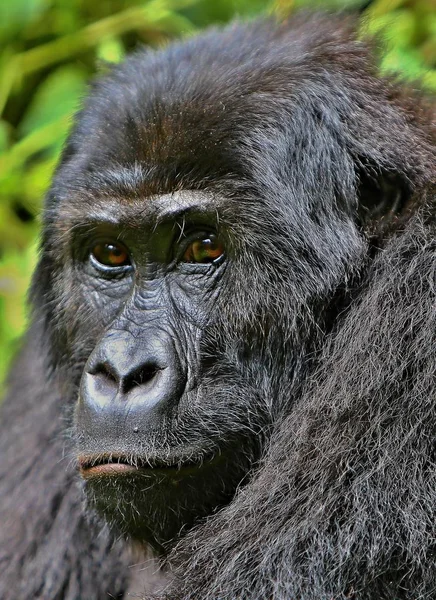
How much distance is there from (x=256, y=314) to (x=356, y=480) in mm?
648

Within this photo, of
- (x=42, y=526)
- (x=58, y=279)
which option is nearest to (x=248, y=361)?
(x=58, y=279)

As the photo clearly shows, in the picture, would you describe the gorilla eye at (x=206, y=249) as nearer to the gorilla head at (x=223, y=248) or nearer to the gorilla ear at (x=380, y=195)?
the gorilla head at (x=223, y=248)

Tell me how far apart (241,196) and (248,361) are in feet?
1.71

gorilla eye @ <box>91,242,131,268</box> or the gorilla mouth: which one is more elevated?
gorilla eye @ <box>91,242,131,268</box>

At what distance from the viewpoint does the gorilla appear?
2.50m

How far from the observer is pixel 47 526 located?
383 cm

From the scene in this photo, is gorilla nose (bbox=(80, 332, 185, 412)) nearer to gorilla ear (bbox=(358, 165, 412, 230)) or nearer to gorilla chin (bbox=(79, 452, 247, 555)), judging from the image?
gorilla chin (bbox=(79, 452, 247, 555))

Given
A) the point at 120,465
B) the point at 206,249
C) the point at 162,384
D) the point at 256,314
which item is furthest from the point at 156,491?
the point at 206,249

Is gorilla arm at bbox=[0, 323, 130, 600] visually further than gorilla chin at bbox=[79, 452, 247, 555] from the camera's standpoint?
Yes

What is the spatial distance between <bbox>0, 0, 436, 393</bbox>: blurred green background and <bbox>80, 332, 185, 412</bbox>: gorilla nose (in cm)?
183

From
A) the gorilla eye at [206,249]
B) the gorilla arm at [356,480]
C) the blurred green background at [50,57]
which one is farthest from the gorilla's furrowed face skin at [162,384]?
the blurred green background at [50,57]

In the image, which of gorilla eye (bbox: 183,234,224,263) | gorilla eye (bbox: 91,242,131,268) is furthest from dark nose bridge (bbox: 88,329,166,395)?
gorilla eye (bbox: 91,242,131,268)

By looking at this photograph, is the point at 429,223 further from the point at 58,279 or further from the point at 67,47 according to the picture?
the point at 67,47

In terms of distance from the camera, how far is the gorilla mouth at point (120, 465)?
2.73 m
